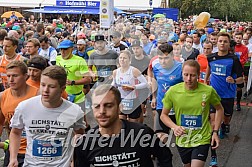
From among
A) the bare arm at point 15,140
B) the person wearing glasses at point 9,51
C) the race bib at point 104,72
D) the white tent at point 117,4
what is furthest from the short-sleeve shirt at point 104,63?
the white tent at point 117,4

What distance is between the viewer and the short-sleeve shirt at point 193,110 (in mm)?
4496

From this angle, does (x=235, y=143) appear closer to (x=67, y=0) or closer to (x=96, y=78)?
(x=96, y=78)

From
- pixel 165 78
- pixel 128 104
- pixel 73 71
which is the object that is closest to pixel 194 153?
pixel 165 78

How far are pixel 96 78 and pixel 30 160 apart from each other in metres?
3.91

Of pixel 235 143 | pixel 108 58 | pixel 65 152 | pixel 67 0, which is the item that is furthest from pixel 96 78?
pixel 67 0

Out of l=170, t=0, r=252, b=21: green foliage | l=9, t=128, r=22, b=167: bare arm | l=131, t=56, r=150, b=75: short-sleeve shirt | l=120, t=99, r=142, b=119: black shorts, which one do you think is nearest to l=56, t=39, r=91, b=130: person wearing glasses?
l=120, t=99, r=142, b=119: black shorts

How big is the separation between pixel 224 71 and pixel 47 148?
381 centimetres

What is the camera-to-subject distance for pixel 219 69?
6.65 metres

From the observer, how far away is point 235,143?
23.2 ft

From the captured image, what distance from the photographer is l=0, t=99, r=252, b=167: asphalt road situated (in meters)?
6.12

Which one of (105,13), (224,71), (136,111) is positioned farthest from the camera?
(105,13)

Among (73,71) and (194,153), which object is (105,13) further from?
(194,153)

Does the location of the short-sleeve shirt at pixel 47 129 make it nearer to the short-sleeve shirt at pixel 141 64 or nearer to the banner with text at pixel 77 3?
the short-sleeve shirt at pixel 141 64

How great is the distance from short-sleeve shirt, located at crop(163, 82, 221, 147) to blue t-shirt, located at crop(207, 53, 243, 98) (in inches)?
82.0
